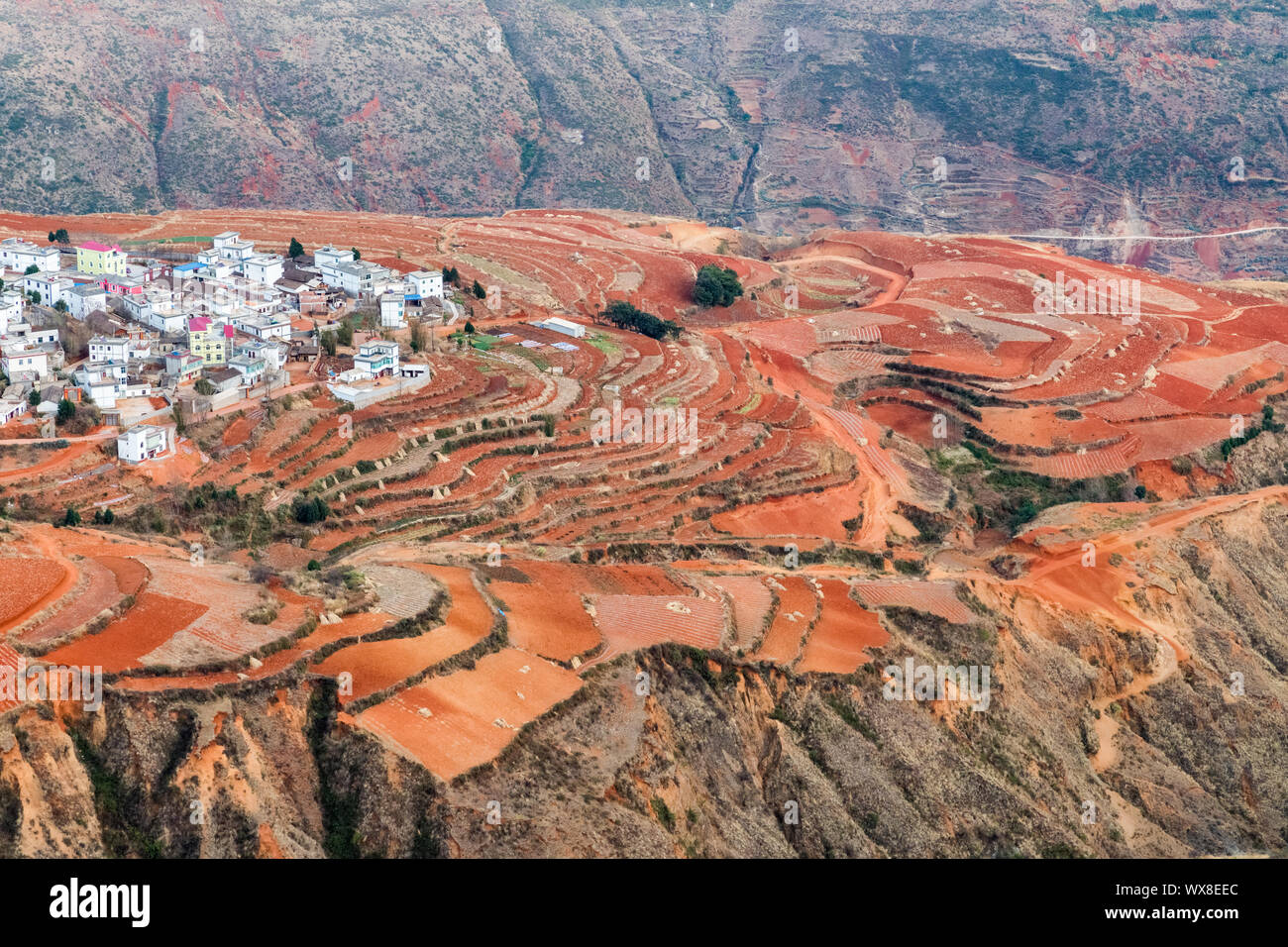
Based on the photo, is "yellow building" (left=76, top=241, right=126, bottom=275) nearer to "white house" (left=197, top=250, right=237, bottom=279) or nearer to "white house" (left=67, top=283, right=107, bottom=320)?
"white house" (left=197, top=250, right=237, bottom=279)

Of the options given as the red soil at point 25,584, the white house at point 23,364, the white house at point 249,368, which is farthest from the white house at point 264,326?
the red soil at point 25,584

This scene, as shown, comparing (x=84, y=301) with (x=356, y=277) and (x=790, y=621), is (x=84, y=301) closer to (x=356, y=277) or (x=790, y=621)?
(x=356, y=277)

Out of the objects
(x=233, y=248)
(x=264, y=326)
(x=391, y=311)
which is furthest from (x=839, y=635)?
(x=233, y=248)

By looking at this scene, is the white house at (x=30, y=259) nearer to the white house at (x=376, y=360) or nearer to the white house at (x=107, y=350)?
the white house at (x=107, y=350)

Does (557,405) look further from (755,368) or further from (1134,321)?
(1134,321)

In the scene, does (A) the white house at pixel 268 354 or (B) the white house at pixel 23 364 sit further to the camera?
(A) the white house at pixel 268 354

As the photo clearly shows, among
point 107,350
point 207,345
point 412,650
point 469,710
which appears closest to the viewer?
point 469,710

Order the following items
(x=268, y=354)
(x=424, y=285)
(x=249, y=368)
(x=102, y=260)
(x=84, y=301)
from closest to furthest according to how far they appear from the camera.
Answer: (x=249, y=368)
(x=268, y=354)
(x=84, y=301)
(x=102, y=260)
(x=424, y=285)

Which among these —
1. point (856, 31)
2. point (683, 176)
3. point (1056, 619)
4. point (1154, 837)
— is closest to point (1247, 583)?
point (1056, 619)
